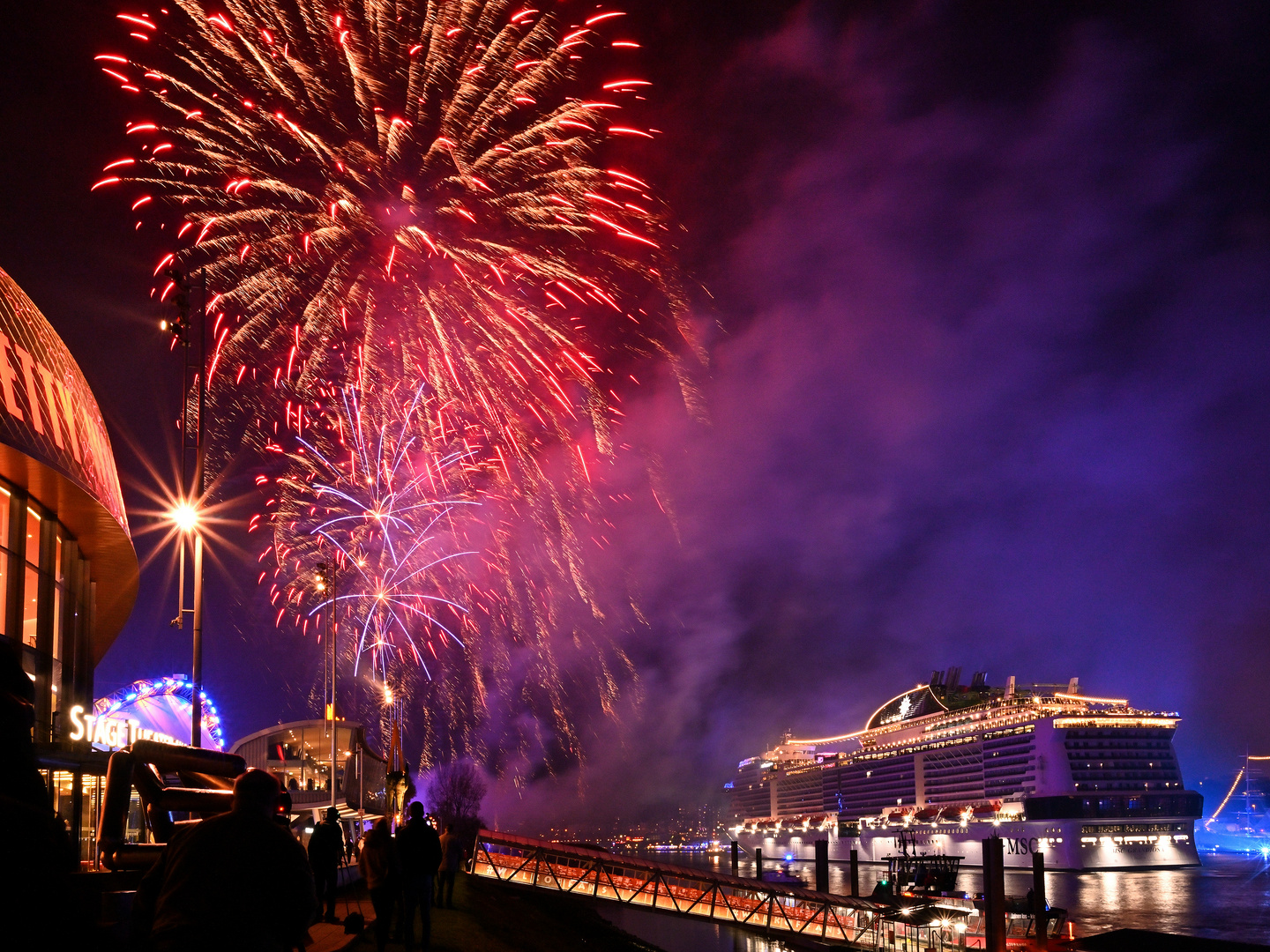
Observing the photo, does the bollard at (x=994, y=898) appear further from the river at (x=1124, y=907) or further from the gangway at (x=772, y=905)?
the river at (x=1124, y=907)

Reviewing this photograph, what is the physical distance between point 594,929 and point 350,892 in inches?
582

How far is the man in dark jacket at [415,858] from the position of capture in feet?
37.9

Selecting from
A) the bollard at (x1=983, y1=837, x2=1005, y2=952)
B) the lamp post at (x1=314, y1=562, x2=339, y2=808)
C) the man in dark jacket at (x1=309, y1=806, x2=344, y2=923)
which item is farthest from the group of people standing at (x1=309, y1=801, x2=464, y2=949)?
the bollard at (x1=983, y1=837, x2=1005, y2=952)

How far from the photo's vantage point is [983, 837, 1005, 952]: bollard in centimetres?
3105

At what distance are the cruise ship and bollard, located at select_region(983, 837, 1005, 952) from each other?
169 feet

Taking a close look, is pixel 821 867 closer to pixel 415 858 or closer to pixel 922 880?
pixel 922 880

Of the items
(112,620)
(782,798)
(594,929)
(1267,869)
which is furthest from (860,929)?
(782,798)

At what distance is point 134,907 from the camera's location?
169 inches

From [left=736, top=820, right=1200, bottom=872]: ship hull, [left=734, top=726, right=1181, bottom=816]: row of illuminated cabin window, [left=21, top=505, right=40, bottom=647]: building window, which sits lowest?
[left=736, top=820, right=1200, bottom=872]: ship hull

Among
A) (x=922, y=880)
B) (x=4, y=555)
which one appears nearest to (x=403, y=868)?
(x=4, y=555)

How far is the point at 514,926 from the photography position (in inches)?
932

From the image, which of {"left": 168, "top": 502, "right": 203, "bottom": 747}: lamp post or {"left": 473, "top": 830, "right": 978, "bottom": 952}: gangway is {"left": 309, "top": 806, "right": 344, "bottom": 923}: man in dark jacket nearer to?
{"left": 168, "top": 502, "right": 203, "bottom": 747}: lamp post

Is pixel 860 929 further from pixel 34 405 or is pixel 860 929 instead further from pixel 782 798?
pixel 782 798

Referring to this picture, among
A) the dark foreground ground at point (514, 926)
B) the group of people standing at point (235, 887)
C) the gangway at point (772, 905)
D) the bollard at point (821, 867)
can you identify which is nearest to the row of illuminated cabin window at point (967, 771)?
the bollard at point (821, 867)
